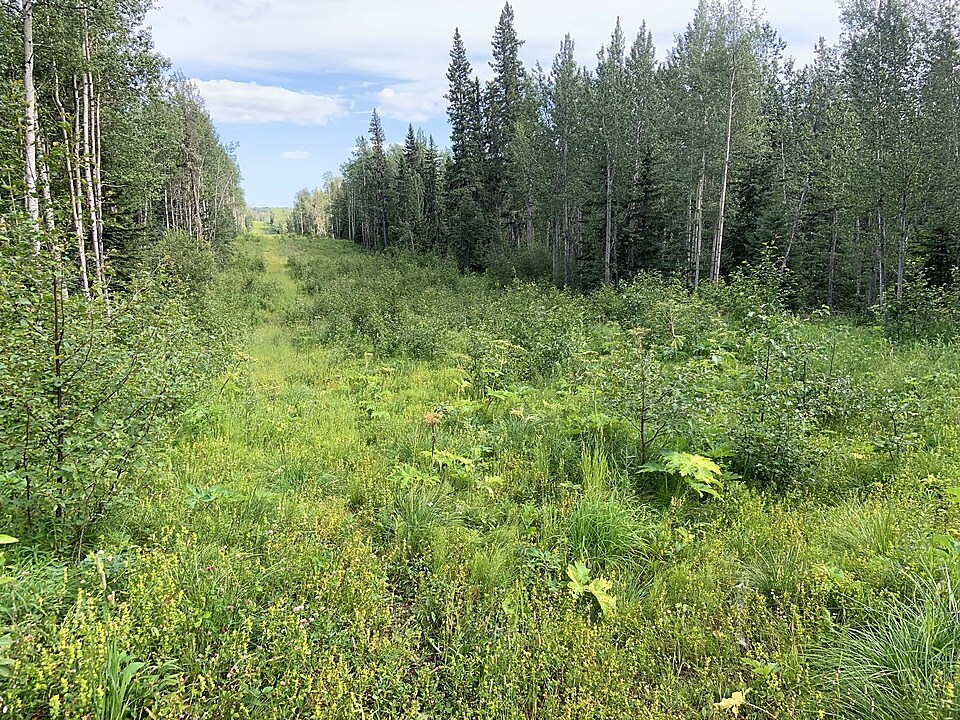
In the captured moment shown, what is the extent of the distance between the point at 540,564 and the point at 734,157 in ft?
77.1

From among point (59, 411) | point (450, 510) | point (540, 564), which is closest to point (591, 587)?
point (540, 564)

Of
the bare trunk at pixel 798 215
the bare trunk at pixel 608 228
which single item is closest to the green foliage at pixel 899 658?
the bare trunk at pixel 608 228

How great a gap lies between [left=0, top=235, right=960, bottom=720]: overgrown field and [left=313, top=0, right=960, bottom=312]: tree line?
11432mm

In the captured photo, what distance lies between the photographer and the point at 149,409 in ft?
15.2

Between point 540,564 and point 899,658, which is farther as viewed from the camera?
point 540,564

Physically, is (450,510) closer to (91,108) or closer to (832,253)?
(91,108)

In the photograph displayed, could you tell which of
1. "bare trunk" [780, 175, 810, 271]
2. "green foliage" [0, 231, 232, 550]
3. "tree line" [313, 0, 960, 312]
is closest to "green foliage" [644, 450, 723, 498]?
"green foliage" [0, 231, 232, 550]

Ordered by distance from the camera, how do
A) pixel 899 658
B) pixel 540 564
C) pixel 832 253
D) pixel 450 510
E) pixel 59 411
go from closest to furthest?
1. pixel 899 658
2. pixel 59 411
3. pixel 540 564
4. pixel 450 510
5. pixel 832 253

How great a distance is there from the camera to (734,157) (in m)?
22.0

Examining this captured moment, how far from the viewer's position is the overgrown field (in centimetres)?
269

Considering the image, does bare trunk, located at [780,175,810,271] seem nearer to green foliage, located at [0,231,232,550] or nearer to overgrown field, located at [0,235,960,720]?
overgrown field, located at [0,235,960,720]

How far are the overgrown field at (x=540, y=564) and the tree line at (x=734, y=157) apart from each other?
11.4 metres

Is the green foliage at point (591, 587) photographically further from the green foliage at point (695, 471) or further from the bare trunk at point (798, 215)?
the bare trunk at point (798, 215)

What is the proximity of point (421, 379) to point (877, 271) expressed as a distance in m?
21.0
